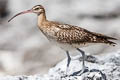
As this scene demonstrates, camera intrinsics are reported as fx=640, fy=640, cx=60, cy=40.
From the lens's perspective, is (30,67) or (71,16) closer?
(30,67)

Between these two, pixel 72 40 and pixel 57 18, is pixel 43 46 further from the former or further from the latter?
pixel 72 40

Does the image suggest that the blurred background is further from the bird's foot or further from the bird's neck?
the bird's foot

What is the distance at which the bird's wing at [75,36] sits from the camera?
42.1ft

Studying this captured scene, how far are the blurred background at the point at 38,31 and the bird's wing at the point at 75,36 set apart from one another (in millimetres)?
9948

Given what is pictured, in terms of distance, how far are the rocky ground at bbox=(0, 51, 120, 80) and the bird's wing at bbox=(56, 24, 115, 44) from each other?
50 cm

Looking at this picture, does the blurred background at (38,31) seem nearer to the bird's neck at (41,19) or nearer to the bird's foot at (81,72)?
the bird's neck at (41,19)

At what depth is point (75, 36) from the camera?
1296 cm

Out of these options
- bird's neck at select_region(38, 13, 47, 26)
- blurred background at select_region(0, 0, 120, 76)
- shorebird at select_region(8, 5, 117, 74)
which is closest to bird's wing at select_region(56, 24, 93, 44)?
shorebird at select_region(8, 5, 117, 74)

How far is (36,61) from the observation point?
23.5 metres

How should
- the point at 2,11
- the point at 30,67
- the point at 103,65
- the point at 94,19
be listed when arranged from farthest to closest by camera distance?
the point at 2,11
the point at 94,19
the point at 30,67
the point at 103,65

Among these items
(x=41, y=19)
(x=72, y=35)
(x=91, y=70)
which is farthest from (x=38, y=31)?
(x=91, y=70)

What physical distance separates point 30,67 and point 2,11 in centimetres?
519

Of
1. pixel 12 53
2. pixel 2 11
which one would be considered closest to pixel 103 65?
pixel 12 53

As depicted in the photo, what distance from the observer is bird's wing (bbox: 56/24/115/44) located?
12844 millimetres
